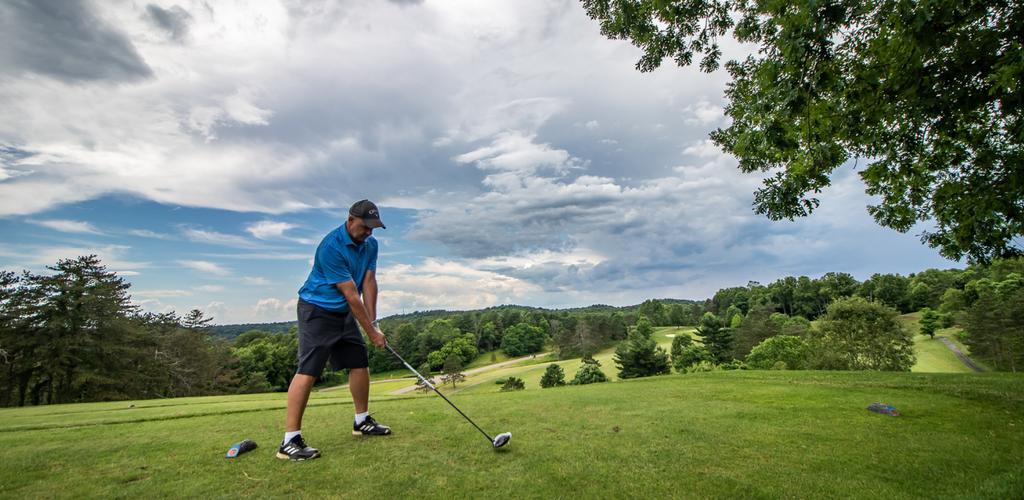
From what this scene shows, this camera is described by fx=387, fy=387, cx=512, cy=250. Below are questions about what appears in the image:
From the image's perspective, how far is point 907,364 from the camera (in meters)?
29.6

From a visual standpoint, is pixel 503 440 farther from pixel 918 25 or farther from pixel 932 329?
pixel 932 329

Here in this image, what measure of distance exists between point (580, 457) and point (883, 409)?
4256mm

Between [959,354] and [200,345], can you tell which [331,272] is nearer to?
[200,345]

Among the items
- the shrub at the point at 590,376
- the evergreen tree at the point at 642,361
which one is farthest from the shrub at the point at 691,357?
the shrub at the point at 590,376

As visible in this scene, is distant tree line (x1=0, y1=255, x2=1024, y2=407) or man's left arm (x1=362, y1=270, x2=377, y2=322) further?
distant tree line (x1=0, y1=255, x2=1024, y2=407)

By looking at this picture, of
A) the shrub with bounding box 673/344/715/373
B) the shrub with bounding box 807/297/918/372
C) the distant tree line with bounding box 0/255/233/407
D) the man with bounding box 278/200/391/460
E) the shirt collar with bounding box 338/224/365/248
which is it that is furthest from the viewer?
the shrub with bounding box 673/344/715/373

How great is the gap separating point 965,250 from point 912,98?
4.15m

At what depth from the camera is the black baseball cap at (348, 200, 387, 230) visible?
4098mm

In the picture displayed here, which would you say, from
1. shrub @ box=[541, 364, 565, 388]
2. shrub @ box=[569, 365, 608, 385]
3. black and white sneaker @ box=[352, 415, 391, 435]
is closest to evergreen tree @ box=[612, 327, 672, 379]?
shrub @ box=[569, 365, 608, 385]

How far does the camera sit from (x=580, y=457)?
3.28 meters

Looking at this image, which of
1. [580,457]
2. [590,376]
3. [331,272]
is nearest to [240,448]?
[331,272]

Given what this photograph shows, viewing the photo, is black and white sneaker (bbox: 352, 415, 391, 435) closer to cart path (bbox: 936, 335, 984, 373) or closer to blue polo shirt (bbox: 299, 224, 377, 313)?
blue polo shirt (bbox: 299, 224, 377, 313)

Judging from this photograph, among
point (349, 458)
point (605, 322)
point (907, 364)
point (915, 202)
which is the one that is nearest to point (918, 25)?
point (915, 202)

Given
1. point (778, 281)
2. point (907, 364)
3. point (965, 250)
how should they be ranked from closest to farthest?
point (965, 250)
point (907, 364)
point (778, 281)
